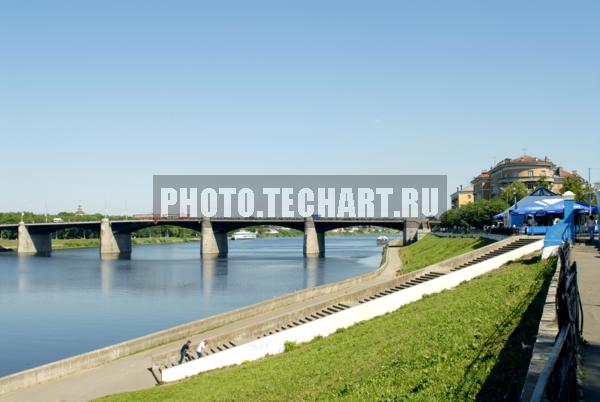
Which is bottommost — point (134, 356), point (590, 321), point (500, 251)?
point (134, 356)

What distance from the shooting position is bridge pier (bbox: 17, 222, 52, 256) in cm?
14112

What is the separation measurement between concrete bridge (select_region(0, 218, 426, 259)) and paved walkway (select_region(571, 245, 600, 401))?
94433mm

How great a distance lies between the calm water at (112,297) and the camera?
38.6m

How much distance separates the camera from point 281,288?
211 ft

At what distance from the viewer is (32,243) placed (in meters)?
144

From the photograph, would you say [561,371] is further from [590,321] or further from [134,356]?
[134,356]

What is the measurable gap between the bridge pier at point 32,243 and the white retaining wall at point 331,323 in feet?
425

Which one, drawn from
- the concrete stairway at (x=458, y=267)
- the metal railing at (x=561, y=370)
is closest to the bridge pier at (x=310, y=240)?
the concrete stairway at (x=458, y=267)

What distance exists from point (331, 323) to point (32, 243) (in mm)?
133998

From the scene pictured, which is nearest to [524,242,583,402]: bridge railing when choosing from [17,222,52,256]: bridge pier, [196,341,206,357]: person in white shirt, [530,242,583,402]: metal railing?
[530,242,583,402]: metal railing

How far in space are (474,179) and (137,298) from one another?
351 feet

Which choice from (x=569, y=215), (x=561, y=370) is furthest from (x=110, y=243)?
(x=561, y=370)

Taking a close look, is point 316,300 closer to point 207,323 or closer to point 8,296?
point 207,323

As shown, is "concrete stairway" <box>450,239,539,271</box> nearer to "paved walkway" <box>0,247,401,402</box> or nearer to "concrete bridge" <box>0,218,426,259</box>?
"paved walkway" <box>0,247,401,402</box>
